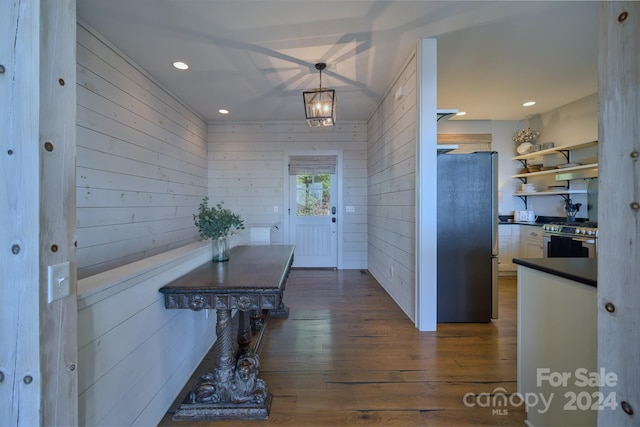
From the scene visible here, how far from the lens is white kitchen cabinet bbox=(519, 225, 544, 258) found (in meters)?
3.91

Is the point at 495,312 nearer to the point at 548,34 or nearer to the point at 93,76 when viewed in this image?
the point at 548,34

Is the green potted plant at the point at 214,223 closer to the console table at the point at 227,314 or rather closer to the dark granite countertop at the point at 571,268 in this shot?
the console table at the point at 227,314

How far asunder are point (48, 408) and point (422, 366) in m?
2.02

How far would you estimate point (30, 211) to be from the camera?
0.70 m

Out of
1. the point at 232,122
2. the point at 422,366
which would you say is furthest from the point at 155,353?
the point at 232,122

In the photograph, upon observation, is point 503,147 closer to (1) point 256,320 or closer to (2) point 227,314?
(1) point 256,320

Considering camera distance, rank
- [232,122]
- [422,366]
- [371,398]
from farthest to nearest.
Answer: [232,122], [422,366], [371,398]

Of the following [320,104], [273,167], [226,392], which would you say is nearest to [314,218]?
[273,167]

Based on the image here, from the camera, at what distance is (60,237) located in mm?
773

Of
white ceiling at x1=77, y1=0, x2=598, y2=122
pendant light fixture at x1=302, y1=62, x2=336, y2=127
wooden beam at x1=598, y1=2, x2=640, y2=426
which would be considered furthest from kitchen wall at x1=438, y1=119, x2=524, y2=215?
wooden beam at x1=598, y1=2, x2=640, y2=426

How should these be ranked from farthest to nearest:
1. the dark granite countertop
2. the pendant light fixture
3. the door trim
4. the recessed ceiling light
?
the door trim, the recessed ceiling light, the pendant light fixture, the dark granite countertop

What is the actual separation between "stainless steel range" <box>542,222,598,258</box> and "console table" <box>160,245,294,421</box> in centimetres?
355

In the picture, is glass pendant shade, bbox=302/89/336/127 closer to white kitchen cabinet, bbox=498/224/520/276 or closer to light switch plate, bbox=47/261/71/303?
light switch plate, bbox=47/261/71/303

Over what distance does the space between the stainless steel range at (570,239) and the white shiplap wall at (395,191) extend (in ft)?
6.78
